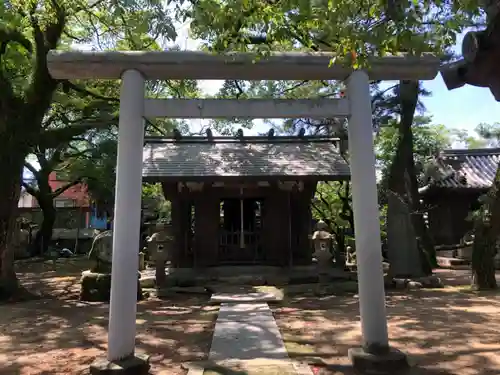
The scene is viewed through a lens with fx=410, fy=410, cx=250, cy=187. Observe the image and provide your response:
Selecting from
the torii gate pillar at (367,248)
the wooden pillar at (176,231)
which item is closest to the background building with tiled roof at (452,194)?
the wooden pillar at (176,231)

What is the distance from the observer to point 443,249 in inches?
816

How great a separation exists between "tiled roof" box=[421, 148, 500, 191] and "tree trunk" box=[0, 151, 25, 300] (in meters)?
19.4

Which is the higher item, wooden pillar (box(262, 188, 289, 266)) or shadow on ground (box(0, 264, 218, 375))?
wooden pillar (box(262, 188, 289, 266))

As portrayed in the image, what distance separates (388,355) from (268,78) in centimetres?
374

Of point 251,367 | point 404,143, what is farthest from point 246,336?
point 404,143

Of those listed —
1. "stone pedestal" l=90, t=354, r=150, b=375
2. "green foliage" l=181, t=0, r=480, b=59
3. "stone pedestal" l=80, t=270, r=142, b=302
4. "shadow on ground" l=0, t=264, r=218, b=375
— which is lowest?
"shadow on ground" l=0, t=264, r=218, b=375

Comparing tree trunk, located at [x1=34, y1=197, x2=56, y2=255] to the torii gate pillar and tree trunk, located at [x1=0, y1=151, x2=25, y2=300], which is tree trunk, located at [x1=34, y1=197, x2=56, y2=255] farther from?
the torii gate pillar

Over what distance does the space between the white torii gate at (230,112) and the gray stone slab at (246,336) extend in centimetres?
133

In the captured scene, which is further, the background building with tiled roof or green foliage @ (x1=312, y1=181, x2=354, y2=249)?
green foliage @ (x1=312, y1=181, x2=354, y2=249)

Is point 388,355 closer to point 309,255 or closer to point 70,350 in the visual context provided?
point 70,350

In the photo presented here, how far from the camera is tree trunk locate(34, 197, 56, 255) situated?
88.2 feet

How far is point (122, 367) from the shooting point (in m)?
4.48

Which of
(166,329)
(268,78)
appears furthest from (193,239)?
(268,78)

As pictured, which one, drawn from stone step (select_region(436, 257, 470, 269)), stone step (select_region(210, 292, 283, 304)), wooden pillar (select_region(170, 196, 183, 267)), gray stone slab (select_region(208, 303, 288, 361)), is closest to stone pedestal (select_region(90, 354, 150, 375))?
gray stone slab (select_region(208, 303, 288, 361))
